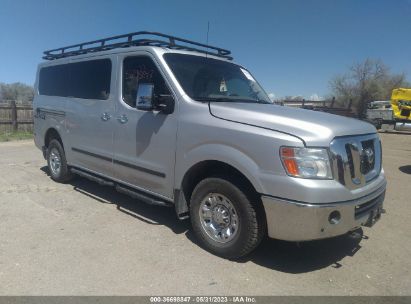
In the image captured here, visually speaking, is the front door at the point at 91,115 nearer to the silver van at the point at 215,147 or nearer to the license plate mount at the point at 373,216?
the silver van at the point at 215,147

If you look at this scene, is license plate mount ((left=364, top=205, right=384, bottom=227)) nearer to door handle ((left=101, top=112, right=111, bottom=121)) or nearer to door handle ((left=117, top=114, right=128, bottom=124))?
door handle ((left=117, top=114, right=128, bottom=124))

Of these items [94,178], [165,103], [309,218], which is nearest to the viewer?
[309,218]

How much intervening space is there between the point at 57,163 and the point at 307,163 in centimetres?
516

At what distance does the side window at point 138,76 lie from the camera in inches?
177

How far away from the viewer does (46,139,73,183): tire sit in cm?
669

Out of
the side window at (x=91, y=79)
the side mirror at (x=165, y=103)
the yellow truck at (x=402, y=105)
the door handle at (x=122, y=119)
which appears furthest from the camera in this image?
the yellow truck at (x=402, y=105)

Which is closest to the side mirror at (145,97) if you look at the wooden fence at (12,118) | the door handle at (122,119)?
the door handle at (122,119)

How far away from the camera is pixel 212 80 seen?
4.73 metres

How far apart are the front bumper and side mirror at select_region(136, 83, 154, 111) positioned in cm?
177

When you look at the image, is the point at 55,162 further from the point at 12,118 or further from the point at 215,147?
the point at 12,118

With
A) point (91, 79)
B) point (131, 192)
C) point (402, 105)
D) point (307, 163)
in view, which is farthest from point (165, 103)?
point (402, 105)

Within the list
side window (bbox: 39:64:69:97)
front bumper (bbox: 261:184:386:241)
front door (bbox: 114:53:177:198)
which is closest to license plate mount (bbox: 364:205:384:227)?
front bumper (bbox: 261:184:386:241)

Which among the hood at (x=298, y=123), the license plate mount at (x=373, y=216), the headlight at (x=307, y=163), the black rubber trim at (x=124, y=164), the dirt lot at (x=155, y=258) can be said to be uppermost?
the hood at (x=298, y=123)

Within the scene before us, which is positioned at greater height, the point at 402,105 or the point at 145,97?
the point at 402,105
